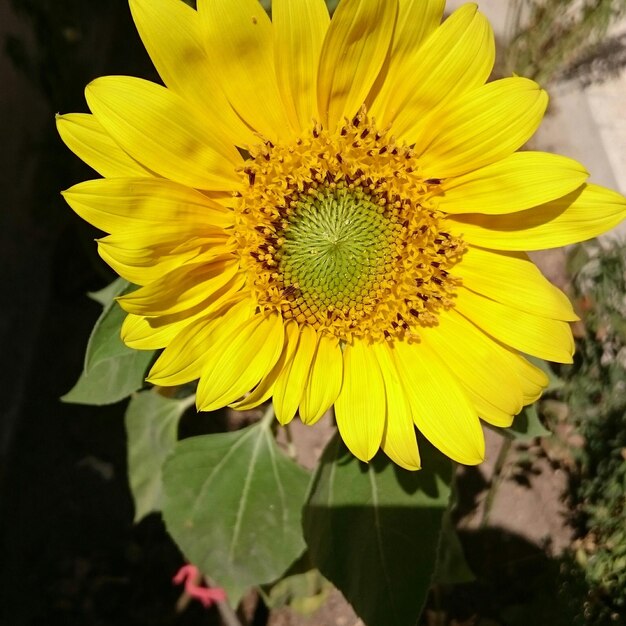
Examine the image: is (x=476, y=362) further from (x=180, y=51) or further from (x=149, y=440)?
(x=149, y=440)

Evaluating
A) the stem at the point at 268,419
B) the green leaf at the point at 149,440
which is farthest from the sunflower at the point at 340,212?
the green leaf at the point at 149,440

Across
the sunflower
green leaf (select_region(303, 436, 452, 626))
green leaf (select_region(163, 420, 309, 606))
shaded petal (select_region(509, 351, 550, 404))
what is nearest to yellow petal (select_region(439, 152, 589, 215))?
the sunflower

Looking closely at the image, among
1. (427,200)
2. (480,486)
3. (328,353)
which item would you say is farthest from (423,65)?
(480,486)

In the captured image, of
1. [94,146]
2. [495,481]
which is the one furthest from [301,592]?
[94,146]

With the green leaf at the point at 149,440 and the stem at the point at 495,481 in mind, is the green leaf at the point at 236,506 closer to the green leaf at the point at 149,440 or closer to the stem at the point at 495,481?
the green leaf at the point at 149,440

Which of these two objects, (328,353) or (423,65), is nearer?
(423,65)

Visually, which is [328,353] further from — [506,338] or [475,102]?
[475,102]
